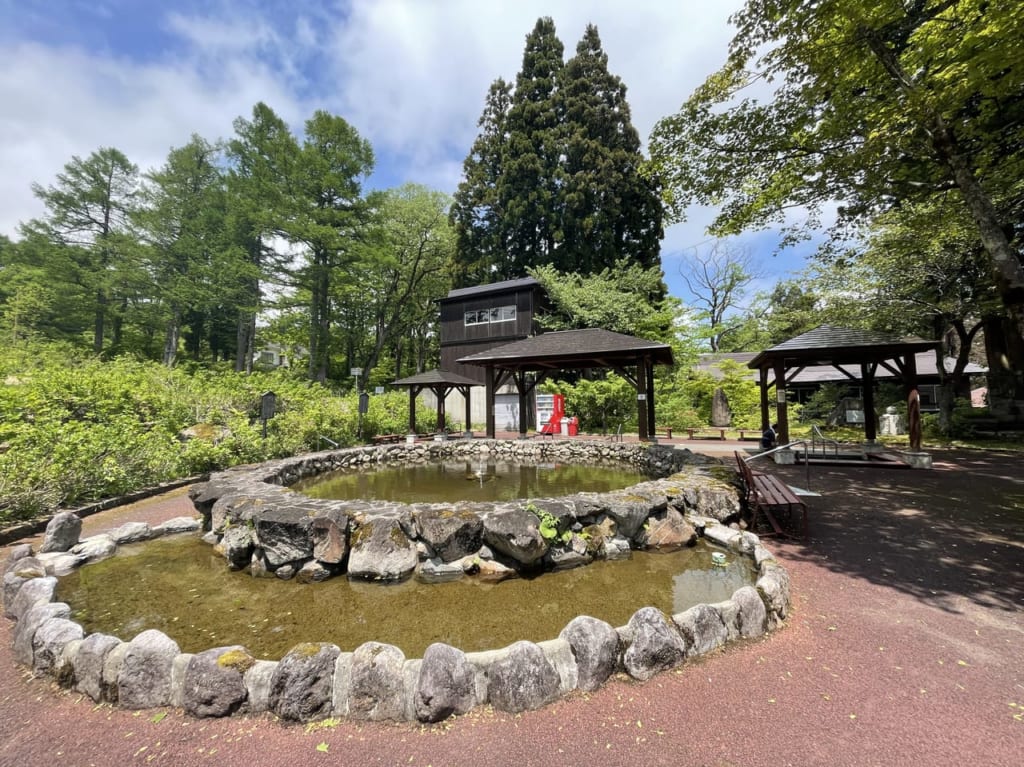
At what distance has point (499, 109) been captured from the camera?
96.1 feet

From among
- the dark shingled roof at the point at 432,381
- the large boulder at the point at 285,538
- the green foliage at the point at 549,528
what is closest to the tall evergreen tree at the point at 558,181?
the dark shingled roof at the point at 432,381

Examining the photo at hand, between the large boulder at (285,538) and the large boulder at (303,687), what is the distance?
2365 millimetres

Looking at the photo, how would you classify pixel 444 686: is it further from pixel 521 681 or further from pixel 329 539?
pixel 329 539

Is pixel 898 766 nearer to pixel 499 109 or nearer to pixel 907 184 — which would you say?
pixel 907 184

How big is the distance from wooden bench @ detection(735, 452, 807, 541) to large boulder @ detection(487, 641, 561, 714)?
13.0 ft

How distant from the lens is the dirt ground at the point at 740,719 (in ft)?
6.51

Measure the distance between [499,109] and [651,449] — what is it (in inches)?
1154

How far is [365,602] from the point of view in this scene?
386 centimetres

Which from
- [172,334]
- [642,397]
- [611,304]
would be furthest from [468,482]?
[172,334]

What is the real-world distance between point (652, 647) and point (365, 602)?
8.81 ft

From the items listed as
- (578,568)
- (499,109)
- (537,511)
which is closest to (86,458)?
(537,511)

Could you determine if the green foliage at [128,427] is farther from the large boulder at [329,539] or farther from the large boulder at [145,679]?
the large boulder at [145,679]

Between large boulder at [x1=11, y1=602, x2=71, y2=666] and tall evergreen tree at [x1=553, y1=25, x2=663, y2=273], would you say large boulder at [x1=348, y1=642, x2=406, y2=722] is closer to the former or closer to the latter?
large boulder at [x1=11, y1=602, x2=71, y2=666]

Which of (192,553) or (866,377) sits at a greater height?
(866,377)
